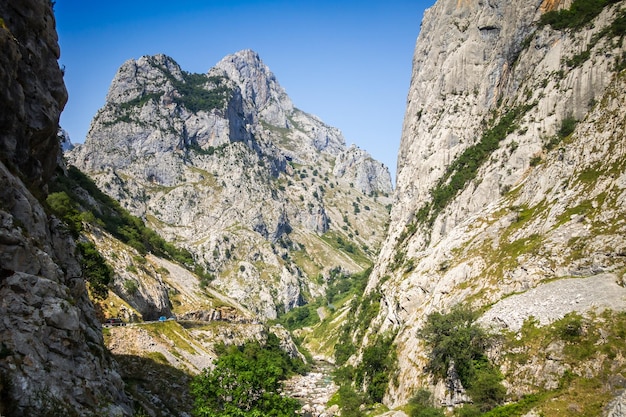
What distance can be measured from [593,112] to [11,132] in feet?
255

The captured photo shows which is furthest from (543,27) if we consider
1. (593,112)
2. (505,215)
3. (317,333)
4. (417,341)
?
(317,333)

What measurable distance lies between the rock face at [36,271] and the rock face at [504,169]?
45.8 m

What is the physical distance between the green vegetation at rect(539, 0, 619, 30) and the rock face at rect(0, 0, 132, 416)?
96802 mm

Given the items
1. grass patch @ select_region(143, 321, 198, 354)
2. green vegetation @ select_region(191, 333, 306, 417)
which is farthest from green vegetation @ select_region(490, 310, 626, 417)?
grass patch @ select_region(143, 321, 198, 354)

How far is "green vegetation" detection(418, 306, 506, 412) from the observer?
46.4 m

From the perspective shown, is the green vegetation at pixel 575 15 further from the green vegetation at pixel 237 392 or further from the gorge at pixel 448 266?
the green vegetation at pixel 237 392

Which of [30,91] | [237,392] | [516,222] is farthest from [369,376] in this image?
[30,91]

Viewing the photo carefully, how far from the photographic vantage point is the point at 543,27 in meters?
96.0

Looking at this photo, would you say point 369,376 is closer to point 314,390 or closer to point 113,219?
point 314,390

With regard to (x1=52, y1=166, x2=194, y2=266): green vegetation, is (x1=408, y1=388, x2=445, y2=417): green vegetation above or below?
below

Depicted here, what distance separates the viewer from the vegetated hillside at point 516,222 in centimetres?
4428

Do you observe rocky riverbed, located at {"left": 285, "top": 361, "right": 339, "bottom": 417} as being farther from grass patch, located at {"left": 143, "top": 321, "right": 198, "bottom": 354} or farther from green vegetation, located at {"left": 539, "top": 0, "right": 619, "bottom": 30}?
green vegetation, located at {"left": 539, "top": 0, "right": 619, "bottom": 30}

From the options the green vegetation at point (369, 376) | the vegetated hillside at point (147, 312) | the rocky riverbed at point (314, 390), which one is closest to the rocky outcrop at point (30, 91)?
the vegetated hillside at point (147, 312)

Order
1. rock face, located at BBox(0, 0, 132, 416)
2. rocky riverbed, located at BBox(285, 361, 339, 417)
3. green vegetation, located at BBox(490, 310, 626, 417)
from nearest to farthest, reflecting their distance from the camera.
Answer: rock face, located at BBox(0, 0, 132, 416) → green vegetation, located at BBox(490, 310, 626, 417) → rocky riverbed, located at BBox(285, 361, 339, 417)
